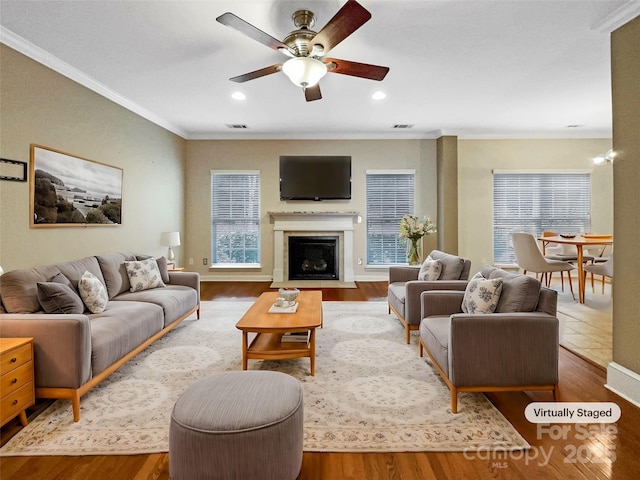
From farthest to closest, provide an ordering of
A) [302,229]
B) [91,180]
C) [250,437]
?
[302,229]
[91,180]
[250,437]

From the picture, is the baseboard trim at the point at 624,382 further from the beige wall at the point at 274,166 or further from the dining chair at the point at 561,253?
the beige wall at the point at 274,166

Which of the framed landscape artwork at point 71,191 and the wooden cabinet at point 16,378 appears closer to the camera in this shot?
the wooden cabinet at point 16,378

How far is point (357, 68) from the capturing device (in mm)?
2695

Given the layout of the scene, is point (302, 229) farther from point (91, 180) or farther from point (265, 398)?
point (265, 398)

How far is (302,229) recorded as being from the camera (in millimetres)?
6359

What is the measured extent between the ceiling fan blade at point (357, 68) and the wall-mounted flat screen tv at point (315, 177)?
3.56 metres

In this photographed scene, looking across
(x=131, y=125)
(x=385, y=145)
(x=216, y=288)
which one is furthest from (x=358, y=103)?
(x=216, y=288)

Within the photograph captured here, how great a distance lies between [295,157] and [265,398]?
5405 mm

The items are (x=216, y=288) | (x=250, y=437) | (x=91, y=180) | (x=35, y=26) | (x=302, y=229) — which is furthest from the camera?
(x=302, y=229)

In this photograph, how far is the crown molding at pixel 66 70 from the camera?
9.14ft

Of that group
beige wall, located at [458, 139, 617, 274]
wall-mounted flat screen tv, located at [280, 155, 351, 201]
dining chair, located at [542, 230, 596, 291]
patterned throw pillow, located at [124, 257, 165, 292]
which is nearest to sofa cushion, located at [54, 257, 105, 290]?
patterned throw pillow, located at [124, 257, 165, 292]

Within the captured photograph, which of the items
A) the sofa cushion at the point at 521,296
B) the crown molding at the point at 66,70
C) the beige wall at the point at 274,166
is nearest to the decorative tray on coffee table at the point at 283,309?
the sofa cushion at the point at 521,296

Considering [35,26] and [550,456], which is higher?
[35,26]

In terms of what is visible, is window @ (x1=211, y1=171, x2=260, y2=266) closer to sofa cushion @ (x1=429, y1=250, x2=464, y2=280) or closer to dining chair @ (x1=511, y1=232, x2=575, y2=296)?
sofa cushion @ (x1=429, y1=250, x2=464, y2=280)
